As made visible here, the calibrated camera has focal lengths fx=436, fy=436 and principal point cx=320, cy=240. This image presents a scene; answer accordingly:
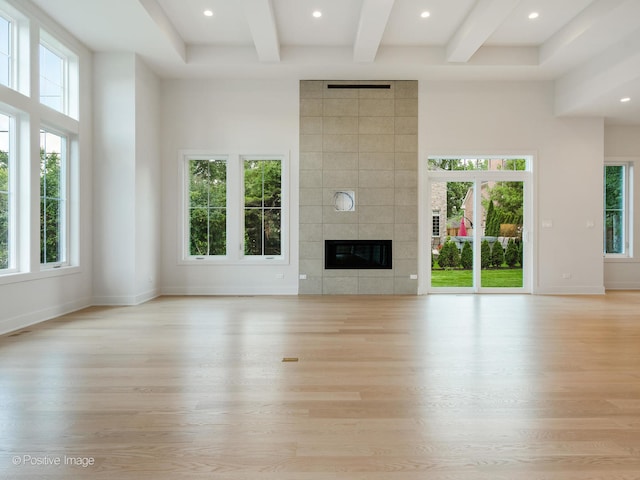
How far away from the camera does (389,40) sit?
6.70 m

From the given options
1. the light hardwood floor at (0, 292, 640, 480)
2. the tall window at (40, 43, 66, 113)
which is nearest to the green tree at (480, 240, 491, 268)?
the light hardwood floor at (0, 292, 640, 480)

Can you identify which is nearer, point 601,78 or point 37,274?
point 37,274

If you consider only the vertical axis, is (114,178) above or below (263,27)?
below

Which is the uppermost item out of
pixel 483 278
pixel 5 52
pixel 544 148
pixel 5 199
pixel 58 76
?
pixel 58 76

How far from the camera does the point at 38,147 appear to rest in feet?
16.9

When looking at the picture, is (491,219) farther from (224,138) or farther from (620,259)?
(224,138)

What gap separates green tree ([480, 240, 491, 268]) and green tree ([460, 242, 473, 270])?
0.19 meters

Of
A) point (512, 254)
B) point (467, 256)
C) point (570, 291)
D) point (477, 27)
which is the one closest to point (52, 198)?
point (477, 27)

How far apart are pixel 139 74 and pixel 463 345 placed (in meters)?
5.91

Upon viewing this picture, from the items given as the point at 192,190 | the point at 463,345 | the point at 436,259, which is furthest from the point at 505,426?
the point at 192,190

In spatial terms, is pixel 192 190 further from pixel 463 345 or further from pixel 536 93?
pixel 536 93

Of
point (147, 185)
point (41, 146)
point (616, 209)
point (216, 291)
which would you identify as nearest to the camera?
point (41, 146)

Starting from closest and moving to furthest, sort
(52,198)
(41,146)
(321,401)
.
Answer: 1. (321,401)
2. (41,146)
3. (52,198)

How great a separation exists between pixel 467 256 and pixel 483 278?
49cm
